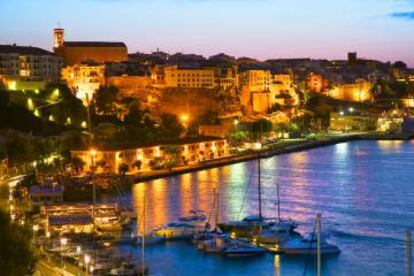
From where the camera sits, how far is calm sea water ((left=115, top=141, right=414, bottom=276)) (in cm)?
722

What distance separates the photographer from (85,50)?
22234 mm

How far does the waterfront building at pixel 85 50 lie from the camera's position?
22.2 meters

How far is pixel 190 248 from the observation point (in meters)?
7.88

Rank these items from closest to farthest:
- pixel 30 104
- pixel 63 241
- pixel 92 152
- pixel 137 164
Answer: pixel 63 241
pixel 92 152
pixel 137 164
pixel 30 104

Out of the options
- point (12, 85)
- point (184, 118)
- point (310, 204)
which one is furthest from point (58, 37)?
point (310, 204)

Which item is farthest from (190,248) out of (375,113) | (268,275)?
(375,113)

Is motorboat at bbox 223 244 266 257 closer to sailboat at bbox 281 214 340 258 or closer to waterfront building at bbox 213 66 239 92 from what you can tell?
sailboat at bbox 281 214 340 258

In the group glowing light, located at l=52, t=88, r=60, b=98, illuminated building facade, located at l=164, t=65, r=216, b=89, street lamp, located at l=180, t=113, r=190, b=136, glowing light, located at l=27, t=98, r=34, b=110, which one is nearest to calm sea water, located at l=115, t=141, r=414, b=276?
street lamp, located at l=180, t=113, r=190, b=136

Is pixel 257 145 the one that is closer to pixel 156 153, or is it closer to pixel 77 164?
pixel 156 153

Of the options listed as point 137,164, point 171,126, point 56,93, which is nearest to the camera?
point 137,164

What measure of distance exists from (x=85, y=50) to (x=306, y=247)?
51.4 feet

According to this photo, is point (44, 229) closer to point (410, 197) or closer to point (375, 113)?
point (410, 197)

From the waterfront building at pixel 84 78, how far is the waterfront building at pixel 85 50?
1.67 metres

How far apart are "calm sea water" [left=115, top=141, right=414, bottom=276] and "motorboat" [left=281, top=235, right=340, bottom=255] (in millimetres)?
96
